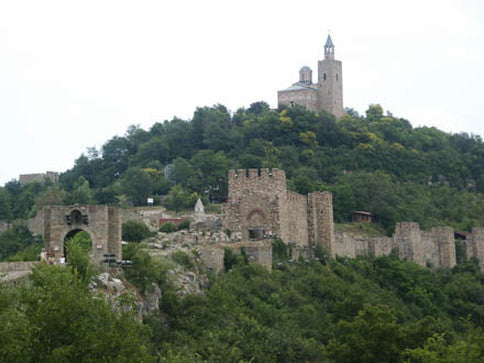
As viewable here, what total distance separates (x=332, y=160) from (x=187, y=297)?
44702 mm

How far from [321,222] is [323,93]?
41924 millimetres

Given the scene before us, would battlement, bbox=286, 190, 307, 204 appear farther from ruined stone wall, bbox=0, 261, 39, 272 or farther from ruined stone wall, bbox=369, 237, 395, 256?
ruined stone wall, bbox=0, 261, 39, 272

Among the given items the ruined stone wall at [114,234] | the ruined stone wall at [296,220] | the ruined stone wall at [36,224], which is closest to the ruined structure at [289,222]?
the ruined stone wall at [296,220]

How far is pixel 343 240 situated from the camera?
43031 mm

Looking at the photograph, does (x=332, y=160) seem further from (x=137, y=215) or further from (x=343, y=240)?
(x=343, y=240)

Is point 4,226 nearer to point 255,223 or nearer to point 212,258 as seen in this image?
point 255,223

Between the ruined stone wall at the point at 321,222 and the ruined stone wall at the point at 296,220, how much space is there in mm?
276

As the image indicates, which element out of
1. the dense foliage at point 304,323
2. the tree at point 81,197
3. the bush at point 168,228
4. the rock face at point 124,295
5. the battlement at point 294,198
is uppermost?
the tree at point 81,197

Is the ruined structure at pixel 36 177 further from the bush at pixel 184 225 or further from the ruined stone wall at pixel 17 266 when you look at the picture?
the ruined stone wall at pixel 17 266

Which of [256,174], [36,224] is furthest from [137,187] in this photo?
[256,174]

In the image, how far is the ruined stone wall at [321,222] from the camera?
4066 cm

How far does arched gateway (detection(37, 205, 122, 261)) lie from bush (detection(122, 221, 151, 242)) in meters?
13.1

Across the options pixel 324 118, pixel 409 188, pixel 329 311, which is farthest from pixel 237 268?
pixel 324 118

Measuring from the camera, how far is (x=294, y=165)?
65938 mm
